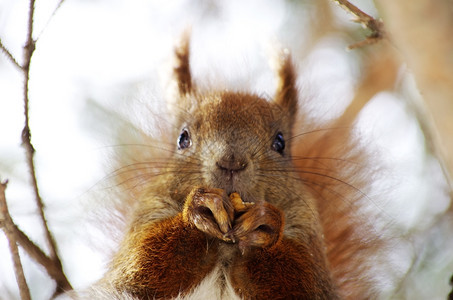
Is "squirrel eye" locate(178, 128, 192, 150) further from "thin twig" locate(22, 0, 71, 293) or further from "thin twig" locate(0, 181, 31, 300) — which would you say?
"thin twig" locate(0, 181, 31, 300)

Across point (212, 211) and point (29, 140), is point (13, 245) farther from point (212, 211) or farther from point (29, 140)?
point (212, 211)

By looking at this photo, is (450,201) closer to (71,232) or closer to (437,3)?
(71,232)

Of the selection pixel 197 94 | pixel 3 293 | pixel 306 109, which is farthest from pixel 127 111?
pixel 3 293

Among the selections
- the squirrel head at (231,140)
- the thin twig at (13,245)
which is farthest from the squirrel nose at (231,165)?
the thin twig at (13,245)

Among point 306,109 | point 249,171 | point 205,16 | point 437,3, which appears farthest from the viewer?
point 205,16

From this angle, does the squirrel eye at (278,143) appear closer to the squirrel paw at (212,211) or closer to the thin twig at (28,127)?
the squirrel paw at (212,211)

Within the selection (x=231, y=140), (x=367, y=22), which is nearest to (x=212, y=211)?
(x=231, y=140)

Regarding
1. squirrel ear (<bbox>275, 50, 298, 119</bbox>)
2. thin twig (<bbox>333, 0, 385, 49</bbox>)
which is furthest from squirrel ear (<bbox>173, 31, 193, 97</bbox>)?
thin twig (<bbox>333, 0, 385, 49</bbox>)
